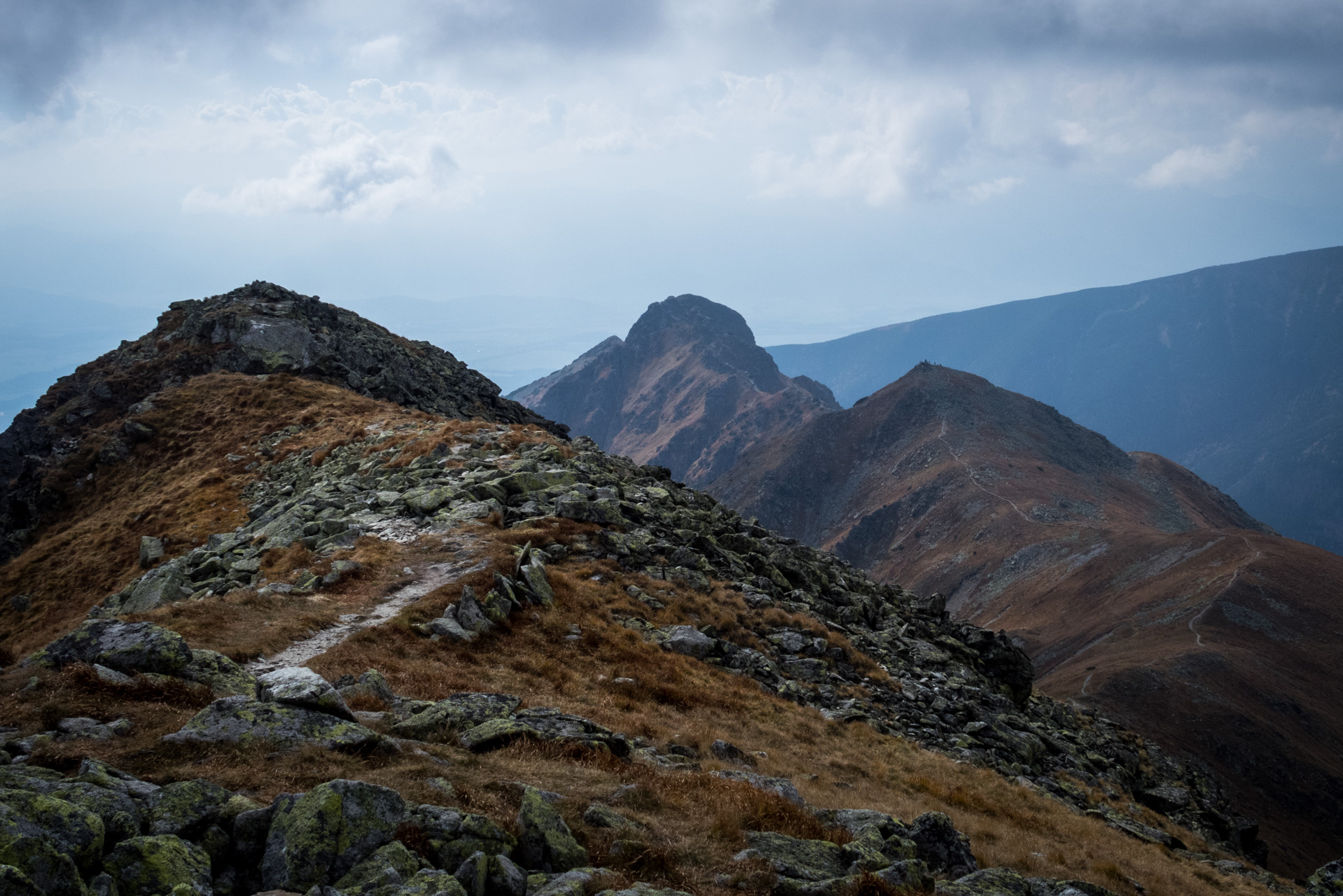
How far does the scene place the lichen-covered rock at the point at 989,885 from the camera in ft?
39.5

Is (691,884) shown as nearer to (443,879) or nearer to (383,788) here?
(443,879)

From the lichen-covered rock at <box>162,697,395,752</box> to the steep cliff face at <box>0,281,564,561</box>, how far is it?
5020 cm

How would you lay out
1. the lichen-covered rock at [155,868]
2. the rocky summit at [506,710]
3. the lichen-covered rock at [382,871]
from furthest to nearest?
the rocky summit at [506,710] → the lichen-covered rock at [382,871] → the lichen-covered rock at [155,868]

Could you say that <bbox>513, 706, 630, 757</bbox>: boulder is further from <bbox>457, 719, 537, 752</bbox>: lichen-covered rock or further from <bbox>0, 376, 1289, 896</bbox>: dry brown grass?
<bbox>0, 376, 1289, 896</bbox>: dry brown grass

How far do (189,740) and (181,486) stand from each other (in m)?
39.5

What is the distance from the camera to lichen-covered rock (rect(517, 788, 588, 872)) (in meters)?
9.73

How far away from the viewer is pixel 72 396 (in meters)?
63.8

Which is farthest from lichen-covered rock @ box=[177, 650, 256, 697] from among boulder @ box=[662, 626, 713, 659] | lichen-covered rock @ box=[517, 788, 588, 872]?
boulder @ box=[662, 626, 713, 659]

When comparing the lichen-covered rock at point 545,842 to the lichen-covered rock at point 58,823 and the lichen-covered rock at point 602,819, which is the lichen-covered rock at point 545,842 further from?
the lichen-covered rock at point 58,823

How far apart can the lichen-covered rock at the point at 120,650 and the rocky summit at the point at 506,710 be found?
0.21 feet

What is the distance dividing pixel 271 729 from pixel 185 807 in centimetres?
259

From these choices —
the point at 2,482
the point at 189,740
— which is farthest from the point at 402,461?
the point at 2,482

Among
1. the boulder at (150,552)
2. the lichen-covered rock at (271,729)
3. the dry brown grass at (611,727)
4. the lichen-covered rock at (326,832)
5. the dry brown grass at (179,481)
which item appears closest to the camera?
the lichen-covered rock at (326,832)

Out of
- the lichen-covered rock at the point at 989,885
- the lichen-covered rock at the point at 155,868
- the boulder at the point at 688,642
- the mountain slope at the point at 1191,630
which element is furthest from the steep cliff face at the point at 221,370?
the mountain slope at the point at 1191,630
